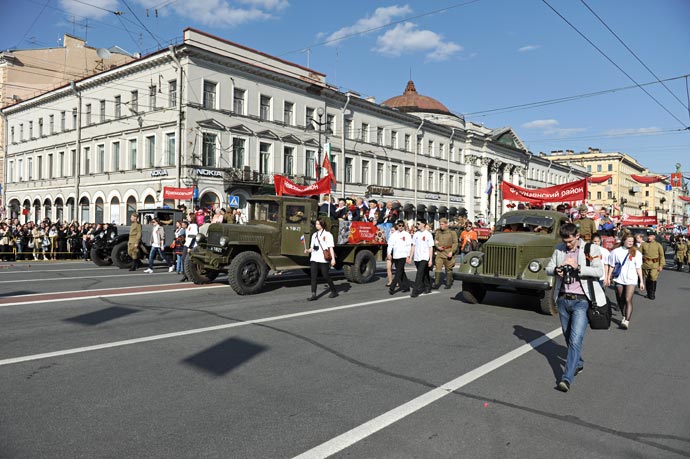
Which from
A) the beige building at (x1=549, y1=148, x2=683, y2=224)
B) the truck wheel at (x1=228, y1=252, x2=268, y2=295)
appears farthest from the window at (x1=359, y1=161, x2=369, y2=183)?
the beige building at (x1=549, y1=148, x2=683, y2=224)

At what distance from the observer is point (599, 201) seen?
103m

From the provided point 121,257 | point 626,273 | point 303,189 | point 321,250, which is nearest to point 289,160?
point 303,189

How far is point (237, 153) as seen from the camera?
35688mm

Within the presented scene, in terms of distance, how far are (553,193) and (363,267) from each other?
7.90 metres

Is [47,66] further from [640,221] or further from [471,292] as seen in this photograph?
[640,221]

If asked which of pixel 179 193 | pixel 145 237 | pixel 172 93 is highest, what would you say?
pixel 172 93

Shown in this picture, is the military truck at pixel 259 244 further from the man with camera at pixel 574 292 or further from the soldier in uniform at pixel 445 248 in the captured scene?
the man with camera at pixel 574 292

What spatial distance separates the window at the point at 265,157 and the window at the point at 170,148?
251 inches

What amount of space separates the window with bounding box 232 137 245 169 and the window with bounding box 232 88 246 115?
79.4 inches

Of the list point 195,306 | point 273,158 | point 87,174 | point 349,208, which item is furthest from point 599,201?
point 195,306

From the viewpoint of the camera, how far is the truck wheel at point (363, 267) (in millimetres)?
13992

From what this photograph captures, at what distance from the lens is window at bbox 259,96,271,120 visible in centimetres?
3734

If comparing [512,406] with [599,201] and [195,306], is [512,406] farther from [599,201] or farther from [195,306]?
[599,201]

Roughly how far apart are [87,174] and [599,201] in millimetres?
94222
